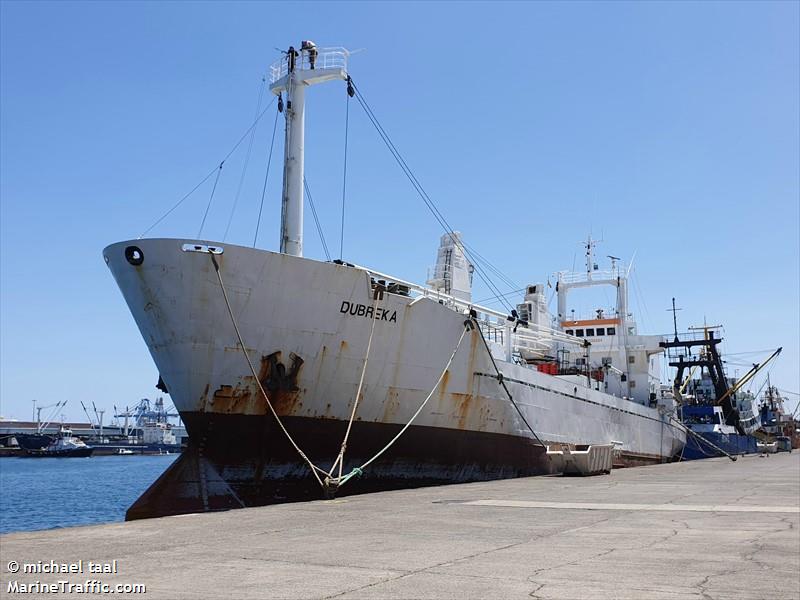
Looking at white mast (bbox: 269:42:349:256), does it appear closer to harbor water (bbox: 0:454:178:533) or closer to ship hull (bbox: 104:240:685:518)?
ship hull (bbox: 104:240:685:518)

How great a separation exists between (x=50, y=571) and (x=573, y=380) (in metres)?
21.5

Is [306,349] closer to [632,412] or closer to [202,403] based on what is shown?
[202,403]

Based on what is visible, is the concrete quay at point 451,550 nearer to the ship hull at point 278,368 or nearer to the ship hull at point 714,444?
the ship hull at point 278,368

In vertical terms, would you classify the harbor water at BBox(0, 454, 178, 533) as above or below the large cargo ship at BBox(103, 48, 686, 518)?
below

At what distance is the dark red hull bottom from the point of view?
14.0 metres

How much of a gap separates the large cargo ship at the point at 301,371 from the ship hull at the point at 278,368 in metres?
0.03

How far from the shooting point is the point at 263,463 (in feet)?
47.6

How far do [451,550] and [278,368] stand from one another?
Answer: 840 cm

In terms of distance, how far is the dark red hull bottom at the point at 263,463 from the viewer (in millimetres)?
14039

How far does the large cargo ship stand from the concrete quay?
3444 mm

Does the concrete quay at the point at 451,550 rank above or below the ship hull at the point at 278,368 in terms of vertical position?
below

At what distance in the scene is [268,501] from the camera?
14.5 meters

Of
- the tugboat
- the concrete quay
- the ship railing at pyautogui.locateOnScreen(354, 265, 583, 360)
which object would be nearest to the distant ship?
the ship railing at pyautogui.locateOnScreen(354, 265, 583, 360)

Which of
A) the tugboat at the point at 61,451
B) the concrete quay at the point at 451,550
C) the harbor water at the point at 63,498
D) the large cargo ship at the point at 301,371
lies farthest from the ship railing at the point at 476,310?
the tugboat at the point at 61,451
